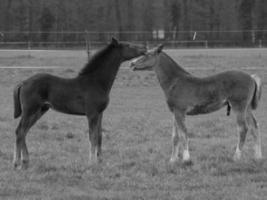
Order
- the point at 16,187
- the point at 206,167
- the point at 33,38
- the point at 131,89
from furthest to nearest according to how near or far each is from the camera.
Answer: the point at 33,38 → the point at 131,89 → the point at 206,167 → the point at 16,187

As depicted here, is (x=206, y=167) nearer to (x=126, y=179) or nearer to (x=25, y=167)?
(x=126, y=179)

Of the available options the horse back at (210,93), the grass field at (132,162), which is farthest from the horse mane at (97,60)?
the grass field at (132,162)

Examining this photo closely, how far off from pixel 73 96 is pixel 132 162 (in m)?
1.43

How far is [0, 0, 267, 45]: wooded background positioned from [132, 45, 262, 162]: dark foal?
42.7m

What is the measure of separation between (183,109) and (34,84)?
8.08 feet

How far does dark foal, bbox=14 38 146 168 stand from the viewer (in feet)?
31.7

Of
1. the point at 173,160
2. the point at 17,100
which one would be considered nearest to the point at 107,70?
the point at 17,100

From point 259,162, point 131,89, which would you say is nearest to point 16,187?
point 259,162

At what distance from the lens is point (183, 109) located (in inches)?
399

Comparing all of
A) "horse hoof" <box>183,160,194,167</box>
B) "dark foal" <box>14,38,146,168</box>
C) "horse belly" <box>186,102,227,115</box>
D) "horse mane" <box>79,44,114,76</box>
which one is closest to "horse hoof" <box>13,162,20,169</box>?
"dark foal" <box>14,38,146,168</box>

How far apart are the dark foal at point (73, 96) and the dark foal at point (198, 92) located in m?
0.59

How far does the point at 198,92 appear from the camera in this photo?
33.5 ft

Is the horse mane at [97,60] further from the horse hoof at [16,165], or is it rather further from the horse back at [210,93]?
the horse hoof at [16,165]

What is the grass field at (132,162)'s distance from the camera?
798 cm
